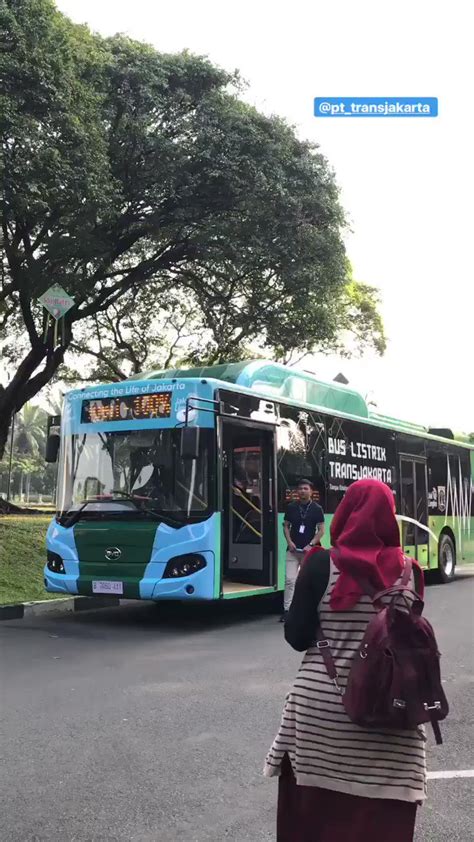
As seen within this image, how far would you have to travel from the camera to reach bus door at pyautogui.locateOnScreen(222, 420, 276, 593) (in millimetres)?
10359

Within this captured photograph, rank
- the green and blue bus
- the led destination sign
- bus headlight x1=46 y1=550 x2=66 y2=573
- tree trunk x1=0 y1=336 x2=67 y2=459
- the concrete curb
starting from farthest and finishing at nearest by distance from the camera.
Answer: tree trunk x1=0 y1=336 x2=67 y2=459
the concrete curb
bus headlight x1=46 y1=550 x2=66 y2=573
the led destination sign
the green and blue bus

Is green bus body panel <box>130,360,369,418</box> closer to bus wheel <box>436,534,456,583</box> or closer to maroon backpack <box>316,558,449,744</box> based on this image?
bus wheel <box>436,534,456,583</box>

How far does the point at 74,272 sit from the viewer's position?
16000mm

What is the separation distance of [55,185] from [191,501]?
21.6 ft

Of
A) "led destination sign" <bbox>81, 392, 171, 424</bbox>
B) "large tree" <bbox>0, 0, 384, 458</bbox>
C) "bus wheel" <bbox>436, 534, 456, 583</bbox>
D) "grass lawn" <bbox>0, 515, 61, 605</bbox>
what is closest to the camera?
"led destination sign" <bbox>81, 392, 171, 424</bbox>

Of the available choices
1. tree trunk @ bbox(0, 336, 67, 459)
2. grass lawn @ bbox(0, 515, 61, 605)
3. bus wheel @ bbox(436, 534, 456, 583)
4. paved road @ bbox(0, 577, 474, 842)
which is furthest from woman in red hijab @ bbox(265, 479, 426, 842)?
tree trunk @ bbox(0, 336, 67, 459)

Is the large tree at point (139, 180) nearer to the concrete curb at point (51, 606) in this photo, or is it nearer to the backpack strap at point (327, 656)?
the concrete curb at point (51, 606)

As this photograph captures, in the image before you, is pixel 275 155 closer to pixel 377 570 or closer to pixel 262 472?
pixel 262 472

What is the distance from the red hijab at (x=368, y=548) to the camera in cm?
243

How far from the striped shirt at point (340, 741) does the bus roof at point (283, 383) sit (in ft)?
25.8

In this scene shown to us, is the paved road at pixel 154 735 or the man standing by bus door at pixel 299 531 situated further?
the man standing by bus door at pixel 299 531

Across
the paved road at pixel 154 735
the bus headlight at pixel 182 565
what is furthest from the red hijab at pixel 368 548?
the bus headlight at pixel 182 565

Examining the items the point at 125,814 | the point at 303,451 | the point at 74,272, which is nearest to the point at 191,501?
the point at 303,451

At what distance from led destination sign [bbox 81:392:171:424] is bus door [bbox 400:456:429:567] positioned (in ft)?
19.2
